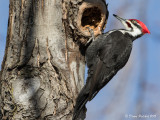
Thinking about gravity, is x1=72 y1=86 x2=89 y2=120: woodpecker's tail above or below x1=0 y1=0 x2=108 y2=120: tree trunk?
below

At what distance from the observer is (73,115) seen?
2521 millimetres

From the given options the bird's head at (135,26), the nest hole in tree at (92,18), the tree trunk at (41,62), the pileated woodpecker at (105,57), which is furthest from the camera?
the bird's head at (135,26)

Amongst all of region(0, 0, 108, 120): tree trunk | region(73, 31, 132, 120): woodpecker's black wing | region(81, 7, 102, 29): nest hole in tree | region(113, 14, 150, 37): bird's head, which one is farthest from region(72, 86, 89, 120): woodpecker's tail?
region(113, 14, 150, 37): bird's head

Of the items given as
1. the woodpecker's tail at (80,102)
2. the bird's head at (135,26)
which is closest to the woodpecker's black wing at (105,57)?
the woodpecker's tail at (80,102)

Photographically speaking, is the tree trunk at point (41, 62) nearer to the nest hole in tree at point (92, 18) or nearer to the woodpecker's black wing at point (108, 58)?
the woodpecker's black wing at point (108, 58)

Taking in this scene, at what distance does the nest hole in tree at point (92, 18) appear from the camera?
10.8 ft

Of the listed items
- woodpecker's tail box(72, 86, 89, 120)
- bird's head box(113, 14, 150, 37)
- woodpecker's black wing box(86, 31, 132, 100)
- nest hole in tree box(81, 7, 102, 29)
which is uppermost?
nest hole in tree box(81, 7, 102, 29)

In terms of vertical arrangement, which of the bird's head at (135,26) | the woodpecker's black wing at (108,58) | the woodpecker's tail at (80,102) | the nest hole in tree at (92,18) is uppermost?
the nest hole in tree at (92,18)

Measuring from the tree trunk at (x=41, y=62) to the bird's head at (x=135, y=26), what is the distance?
4.55 ft

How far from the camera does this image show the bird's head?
404 centimetres

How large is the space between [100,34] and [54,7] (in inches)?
36.0

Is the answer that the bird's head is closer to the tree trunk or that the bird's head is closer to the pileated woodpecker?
the pileated woodpecker

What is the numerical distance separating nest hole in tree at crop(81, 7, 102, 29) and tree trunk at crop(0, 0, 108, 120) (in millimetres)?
326

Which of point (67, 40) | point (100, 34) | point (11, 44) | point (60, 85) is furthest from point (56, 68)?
point (100, 34)
